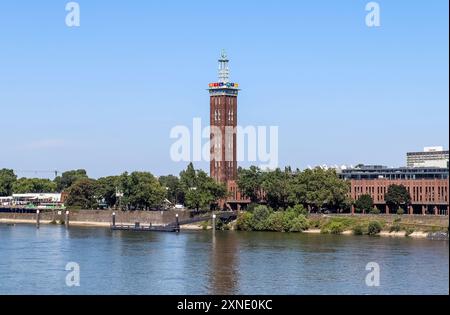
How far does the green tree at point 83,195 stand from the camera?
416ft

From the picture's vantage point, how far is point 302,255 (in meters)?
63.1

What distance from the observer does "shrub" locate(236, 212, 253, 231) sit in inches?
3900

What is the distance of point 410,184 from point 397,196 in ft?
9.92

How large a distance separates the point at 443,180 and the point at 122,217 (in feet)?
125

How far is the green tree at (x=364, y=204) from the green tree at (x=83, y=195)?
3994 centimetres

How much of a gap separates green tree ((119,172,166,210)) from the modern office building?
22.7m

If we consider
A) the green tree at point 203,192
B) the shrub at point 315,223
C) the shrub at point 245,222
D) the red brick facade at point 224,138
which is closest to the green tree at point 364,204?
the shrub at point 315,223

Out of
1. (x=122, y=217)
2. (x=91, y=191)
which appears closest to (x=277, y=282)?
(x=122, y=217)

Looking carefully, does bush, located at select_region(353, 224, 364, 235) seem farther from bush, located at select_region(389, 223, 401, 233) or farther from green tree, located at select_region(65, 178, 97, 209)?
green tree, located at select_region(65, 178, 97, 209)

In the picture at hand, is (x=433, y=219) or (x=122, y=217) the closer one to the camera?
(x=433, y=219)

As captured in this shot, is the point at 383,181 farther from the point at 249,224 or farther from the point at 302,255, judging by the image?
the point at 302,255

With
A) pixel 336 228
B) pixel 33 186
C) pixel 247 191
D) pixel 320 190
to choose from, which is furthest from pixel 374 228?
pixel 33 186

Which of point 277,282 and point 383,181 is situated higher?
point 383,181

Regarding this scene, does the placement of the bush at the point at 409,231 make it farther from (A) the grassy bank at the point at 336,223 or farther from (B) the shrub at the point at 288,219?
(B) the shrub at the point at 288,219
